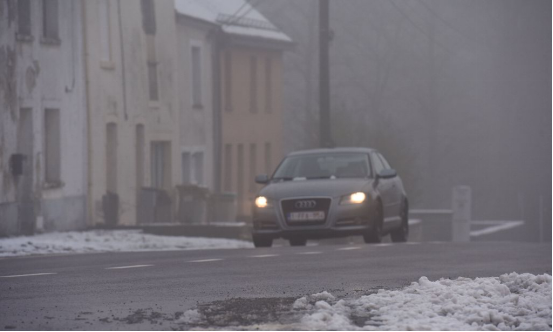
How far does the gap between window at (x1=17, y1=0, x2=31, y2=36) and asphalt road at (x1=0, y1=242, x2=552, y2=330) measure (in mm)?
9954

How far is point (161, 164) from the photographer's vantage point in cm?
4109

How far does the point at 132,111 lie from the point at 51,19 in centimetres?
688

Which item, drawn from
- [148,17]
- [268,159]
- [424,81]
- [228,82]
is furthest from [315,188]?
[424,81]

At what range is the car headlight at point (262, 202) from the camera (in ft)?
72.1

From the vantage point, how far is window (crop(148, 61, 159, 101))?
39750mm

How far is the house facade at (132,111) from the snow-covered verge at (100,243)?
18.1ft

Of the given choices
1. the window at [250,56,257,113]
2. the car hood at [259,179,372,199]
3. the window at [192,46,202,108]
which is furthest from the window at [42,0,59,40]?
the window at [250,56,257,113]

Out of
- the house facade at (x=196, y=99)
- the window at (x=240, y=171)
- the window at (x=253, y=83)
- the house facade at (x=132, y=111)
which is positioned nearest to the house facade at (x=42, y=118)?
the house facade at (x=132, y=111)

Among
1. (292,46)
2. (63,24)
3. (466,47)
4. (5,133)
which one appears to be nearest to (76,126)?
(63,24)

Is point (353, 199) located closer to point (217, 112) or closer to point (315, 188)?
point (315, 188)

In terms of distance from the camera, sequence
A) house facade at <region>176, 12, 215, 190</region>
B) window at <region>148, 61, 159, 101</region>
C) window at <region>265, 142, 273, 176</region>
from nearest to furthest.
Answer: window at <region>148, 61, 159, 101</region>
house facade at <region>176, 12, 215, 190</region>
window at <region>265, 142, 273, 176</region>

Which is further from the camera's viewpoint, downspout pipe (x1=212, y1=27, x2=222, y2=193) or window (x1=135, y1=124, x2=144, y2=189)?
downspout pipe (x1=212, y1=27, x2=222, y2=193)

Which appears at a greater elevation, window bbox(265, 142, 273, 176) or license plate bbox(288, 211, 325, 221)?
window bbox(265, 142, 273, 176)

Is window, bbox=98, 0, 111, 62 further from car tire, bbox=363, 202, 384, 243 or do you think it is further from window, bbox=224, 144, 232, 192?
car tire, bbox=363, 202, 384, 243
